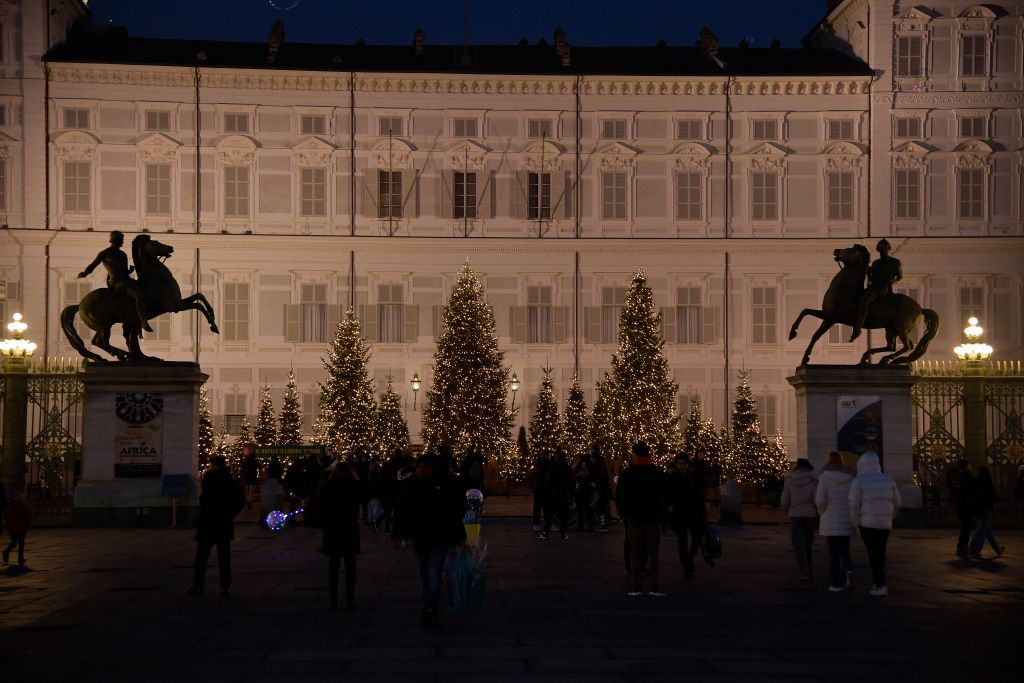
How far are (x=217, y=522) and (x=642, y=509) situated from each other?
16.0 feet

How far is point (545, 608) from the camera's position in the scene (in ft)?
52.4

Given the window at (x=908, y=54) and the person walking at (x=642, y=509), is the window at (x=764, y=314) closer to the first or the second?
the window at (x=908, y=54)

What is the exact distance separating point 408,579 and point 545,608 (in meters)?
3.67

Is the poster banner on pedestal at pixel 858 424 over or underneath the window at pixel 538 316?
underneath

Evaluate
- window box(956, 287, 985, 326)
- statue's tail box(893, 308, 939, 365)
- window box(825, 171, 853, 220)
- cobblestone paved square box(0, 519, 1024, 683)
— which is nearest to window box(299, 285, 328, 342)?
window box(825, 171, 853, 220)

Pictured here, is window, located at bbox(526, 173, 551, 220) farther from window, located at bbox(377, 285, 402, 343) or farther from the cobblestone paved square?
the cobblestone paved square

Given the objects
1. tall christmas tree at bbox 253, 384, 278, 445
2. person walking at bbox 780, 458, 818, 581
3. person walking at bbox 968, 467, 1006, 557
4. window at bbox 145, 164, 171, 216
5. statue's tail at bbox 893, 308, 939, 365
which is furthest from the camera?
window at bbox 145, 164, 171, 216

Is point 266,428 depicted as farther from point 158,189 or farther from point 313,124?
point 313,124

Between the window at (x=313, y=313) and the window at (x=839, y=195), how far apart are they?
19286 millimetres

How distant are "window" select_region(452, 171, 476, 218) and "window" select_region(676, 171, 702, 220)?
776cm

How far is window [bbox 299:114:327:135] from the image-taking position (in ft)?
186

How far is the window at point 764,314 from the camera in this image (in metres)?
56.8

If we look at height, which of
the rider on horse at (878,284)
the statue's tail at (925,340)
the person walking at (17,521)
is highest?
the rider on horse at (878,284)

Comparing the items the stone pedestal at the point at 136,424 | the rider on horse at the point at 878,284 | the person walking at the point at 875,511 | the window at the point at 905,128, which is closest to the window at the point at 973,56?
the window at the point at 905,128
